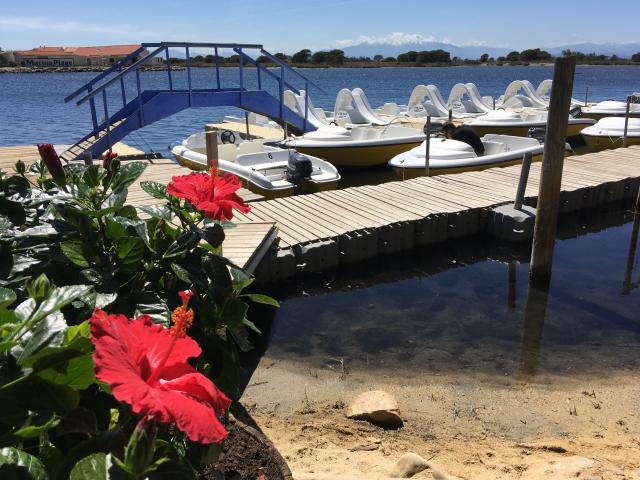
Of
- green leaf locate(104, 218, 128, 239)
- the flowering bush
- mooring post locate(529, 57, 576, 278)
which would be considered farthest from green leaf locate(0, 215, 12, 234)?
mooring post locate(529, 57, 576, 278)

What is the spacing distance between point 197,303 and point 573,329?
6.02 m

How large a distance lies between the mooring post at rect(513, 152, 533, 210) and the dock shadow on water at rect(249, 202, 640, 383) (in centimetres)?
73

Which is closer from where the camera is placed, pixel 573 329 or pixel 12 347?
pixel 12 347

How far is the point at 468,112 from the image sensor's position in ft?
84.9

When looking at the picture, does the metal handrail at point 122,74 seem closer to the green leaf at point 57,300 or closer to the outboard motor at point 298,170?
the outboard motor at point 298,170

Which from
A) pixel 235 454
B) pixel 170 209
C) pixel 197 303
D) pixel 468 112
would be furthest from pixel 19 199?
pixel 468 112

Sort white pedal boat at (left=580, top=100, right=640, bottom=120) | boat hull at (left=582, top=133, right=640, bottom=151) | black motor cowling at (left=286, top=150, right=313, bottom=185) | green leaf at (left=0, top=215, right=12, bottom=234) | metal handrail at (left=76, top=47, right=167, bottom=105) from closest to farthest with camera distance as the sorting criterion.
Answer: green leaf at (left=0, top=215, right=12, bottom=234) → black motor cowling at (left=286, top=150, right=313, bottom=185) → metal handrail at (left=76, top=47, right=167, bottom=105) → boat hull at (left=582, top=133, right=640, bottom=151) → white pedal boat at (left=580, top=100, right=640, bottom=120)

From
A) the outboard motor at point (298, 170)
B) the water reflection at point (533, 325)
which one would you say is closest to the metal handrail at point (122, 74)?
the outboard motor at point (298, 170)

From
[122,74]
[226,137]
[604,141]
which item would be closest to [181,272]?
[122,74]

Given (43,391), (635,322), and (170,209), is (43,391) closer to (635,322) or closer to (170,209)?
(170,209)

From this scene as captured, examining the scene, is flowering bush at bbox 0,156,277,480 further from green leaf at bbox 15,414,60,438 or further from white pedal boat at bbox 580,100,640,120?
white pedal boat at bbox 580,100,640,120

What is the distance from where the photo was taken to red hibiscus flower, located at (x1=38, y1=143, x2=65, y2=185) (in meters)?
1.80

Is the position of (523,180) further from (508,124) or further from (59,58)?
(59,58)

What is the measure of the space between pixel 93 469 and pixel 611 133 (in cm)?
1875
